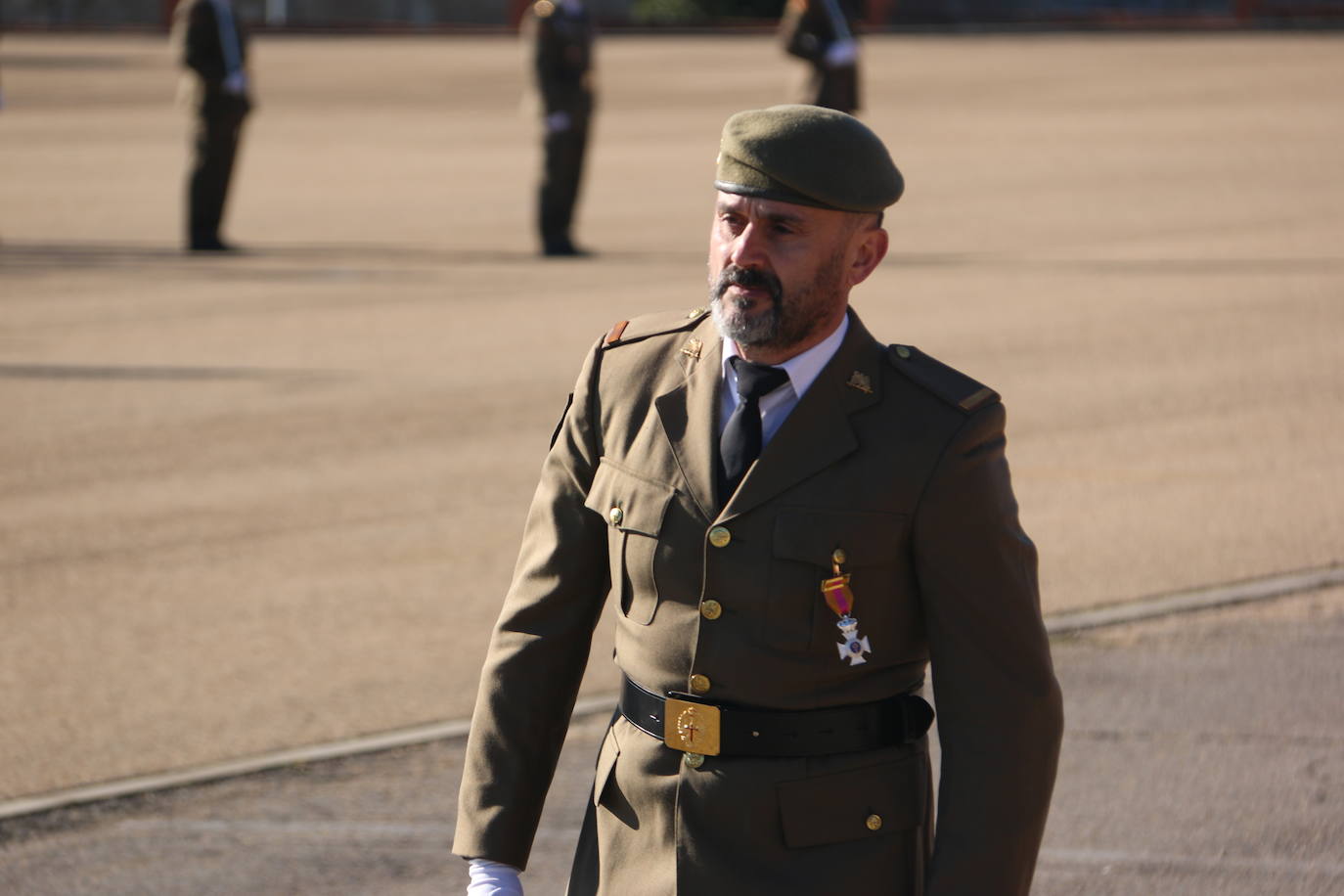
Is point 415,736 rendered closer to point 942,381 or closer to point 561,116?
point 942,381

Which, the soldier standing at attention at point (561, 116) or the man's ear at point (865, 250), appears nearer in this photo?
the man's ear at point (865, 250)

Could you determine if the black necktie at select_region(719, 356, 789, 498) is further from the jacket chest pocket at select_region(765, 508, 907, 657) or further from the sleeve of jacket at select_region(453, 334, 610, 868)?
the sleeve of jacket at select_region(453, 334, 610, 868)

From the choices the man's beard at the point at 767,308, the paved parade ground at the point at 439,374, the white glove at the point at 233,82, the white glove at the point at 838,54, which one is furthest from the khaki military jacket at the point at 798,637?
the white glove at the point at 838,54

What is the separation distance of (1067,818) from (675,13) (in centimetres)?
3848

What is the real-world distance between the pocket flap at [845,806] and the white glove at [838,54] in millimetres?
17486

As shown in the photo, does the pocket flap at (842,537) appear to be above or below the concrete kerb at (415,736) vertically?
above

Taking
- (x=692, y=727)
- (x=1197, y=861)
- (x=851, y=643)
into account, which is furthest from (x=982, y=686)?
(x=1197, y=861)

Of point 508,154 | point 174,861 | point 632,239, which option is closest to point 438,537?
point 174,861

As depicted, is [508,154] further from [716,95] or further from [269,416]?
[269,416]

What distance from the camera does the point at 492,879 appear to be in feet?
10.4

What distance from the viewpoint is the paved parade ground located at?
6.91 meters

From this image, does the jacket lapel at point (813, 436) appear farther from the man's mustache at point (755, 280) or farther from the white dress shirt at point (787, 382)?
the man's mustache at point (755, 280)

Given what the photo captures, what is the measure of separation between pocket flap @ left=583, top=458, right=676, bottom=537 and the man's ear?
42cm

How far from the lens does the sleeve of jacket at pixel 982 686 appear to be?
2932 millimetres
